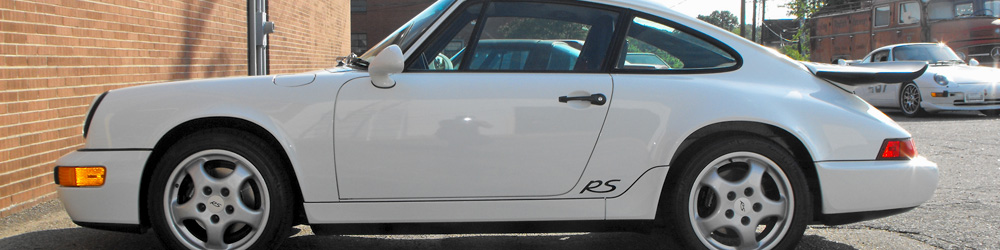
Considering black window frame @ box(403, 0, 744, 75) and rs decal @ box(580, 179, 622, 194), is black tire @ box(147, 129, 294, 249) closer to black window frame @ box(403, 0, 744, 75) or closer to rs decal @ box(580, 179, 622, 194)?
black window frame @ box(403, 0, 744, 75)

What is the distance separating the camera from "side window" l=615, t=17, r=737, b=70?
12.2ft

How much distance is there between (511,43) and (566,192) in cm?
67

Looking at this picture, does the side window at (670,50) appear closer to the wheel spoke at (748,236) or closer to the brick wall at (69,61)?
the wheel spoke at (748,236)

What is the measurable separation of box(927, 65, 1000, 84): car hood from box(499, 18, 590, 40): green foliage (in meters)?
10.7

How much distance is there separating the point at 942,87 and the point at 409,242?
10.6 m

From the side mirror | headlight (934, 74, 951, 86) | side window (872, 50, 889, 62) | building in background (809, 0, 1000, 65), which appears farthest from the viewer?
building in background (809, 0, 1000, 65)

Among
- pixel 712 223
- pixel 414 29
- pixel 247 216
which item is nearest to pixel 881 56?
pixel 712 223

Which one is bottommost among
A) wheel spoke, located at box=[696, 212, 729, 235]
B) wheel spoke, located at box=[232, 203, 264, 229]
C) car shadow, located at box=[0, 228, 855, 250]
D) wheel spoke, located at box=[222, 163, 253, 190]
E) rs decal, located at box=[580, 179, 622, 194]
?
car shadow, located at box=[0, 228, 855, 250]

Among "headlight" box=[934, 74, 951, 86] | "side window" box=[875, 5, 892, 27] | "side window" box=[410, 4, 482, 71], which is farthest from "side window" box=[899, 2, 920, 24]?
"side window" box=[410, 4, 482, 71]

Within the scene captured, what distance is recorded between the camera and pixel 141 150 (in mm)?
3539

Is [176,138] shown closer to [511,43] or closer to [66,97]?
[511,43]

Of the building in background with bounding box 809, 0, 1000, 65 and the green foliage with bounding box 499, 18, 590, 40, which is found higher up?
the building in background with bounding box 809, 0, 1000, 65

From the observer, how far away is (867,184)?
361 cm

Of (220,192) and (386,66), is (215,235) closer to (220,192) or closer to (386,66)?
(220,192)
